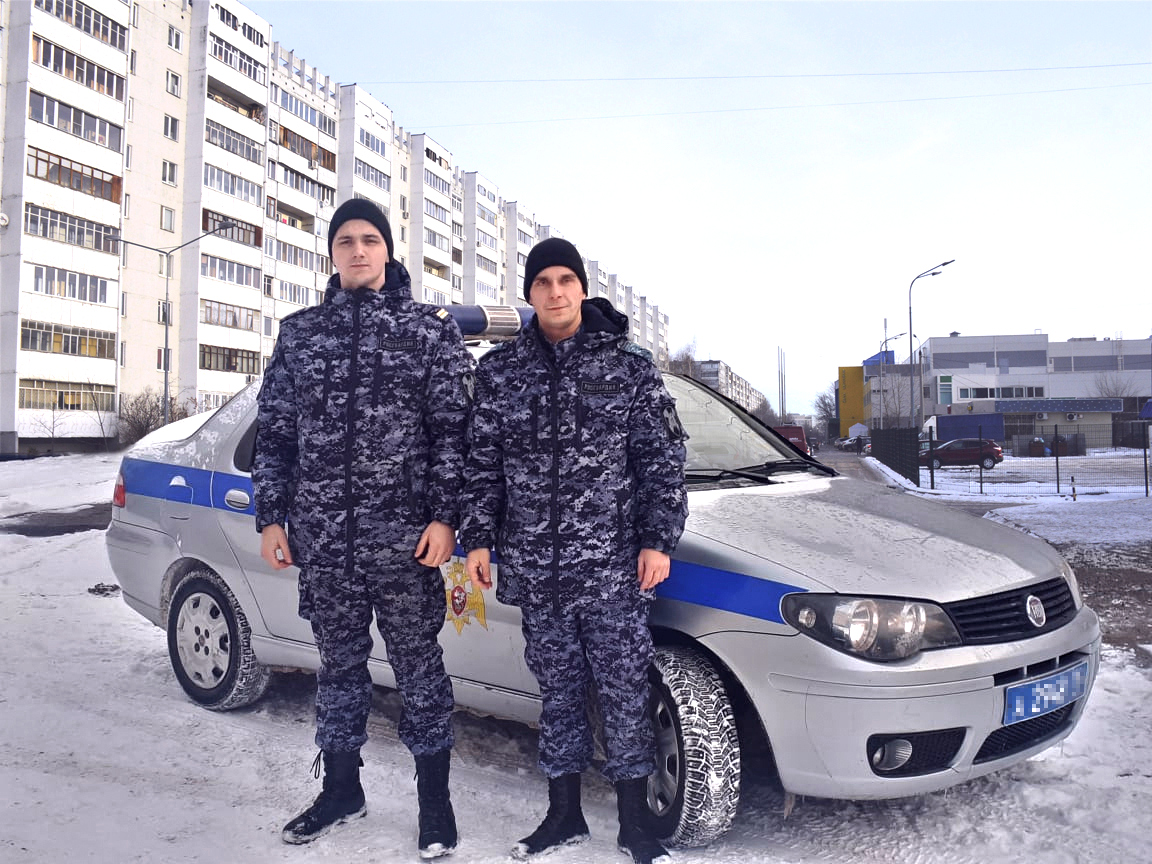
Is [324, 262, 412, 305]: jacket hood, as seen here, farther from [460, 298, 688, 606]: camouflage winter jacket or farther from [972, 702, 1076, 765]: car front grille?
[972, 702, 1076, 765]: car front grille

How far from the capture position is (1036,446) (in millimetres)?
40250

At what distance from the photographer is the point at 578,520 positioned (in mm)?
2506

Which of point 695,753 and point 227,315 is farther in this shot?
point 227,315

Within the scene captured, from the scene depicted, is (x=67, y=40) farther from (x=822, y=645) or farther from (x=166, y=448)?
(x=822, y=645)

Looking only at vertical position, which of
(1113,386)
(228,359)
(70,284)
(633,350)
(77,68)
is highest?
(77,68)

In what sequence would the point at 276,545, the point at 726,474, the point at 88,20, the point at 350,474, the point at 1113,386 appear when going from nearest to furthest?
the point at 350,474
the point at 276,545
the point at 726,474
the point at 88,20
the point at 1113,386

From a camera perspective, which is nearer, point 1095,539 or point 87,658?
point 87,658

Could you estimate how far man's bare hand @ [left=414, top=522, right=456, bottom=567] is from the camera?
2.54m

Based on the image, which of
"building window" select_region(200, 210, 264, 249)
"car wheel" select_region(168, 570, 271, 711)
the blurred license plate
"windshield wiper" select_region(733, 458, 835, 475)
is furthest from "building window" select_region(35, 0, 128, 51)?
the blurred license plate

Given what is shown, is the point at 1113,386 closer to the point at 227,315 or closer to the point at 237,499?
the point at 227,315

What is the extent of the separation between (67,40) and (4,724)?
39.3m

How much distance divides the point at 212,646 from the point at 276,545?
1.58 metres

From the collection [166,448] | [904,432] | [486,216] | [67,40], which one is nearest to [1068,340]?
[486,216]

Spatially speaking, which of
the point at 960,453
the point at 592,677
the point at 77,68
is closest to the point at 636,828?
the point at 592,677
